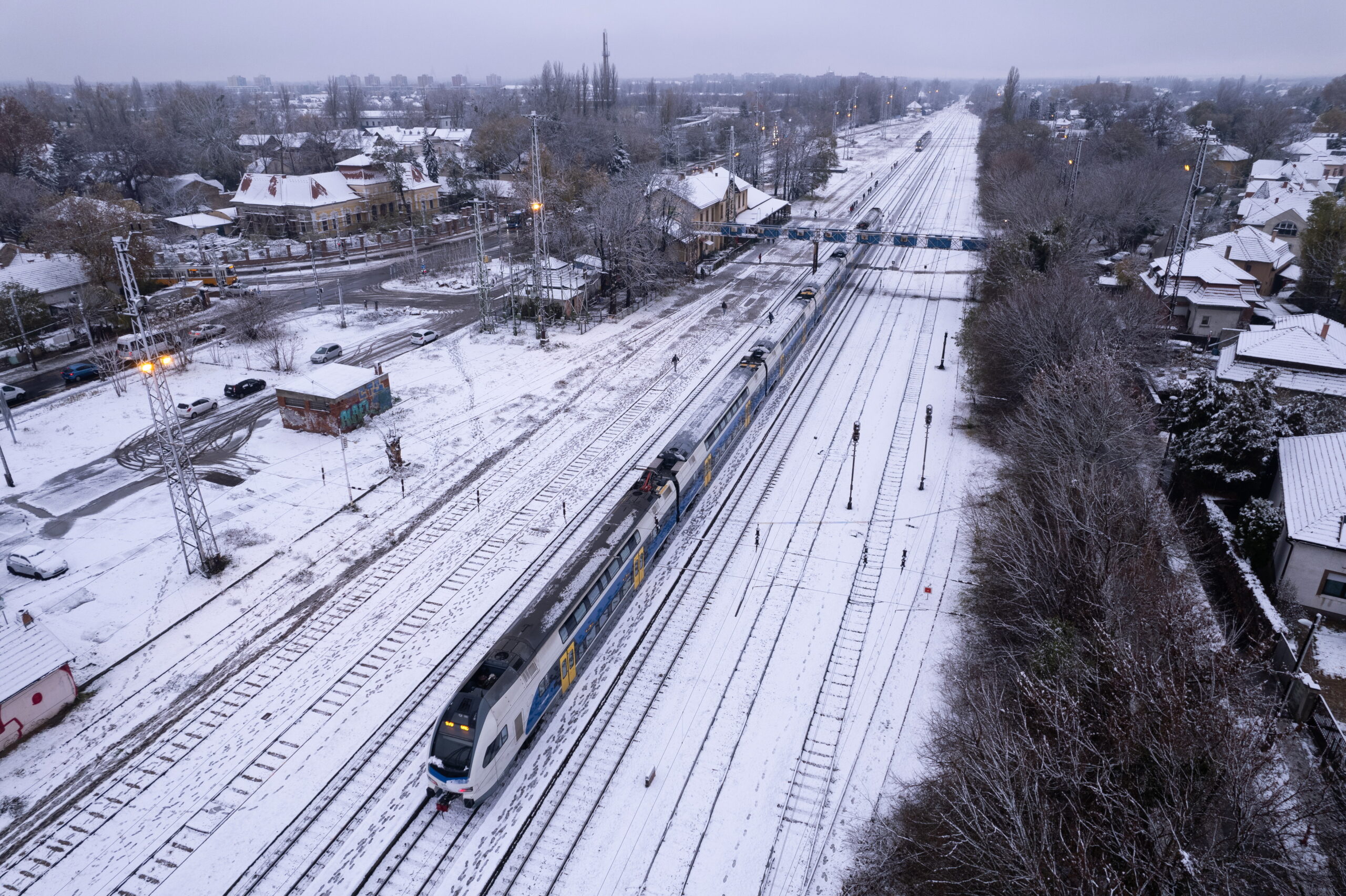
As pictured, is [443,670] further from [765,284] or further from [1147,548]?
[765,284]

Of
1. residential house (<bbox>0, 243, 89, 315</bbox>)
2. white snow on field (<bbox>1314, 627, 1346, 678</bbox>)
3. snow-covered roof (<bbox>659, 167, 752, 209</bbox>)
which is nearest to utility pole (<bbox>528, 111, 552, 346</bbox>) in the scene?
Answer: snow-covered roof (<bbox>659, 167, 752, 209</bbox>)

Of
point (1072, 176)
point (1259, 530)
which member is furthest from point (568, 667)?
point (1072, 176)

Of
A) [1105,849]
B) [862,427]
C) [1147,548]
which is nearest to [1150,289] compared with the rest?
[862,427]

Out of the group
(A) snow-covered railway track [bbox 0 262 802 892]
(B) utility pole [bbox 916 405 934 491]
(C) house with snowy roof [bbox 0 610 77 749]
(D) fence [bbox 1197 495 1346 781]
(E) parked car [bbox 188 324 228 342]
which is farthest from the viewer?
(E) parked car [bbox 188 324 228 342]

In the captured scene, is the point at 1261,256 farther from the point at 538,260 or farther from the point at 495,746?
the point at 495,746

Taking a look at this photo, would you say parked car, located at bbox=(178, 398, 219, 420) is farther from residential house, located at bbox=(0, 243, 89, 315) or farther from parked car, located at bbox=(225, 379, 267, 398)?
residential house, located at bbox=(0, 243, 89, 315)

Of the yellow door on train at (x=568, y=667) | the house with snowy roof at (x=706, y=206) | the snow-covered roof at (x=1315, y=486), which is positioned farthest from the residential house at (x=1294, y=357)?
the house with snowy roof at (x=706, y=206)
